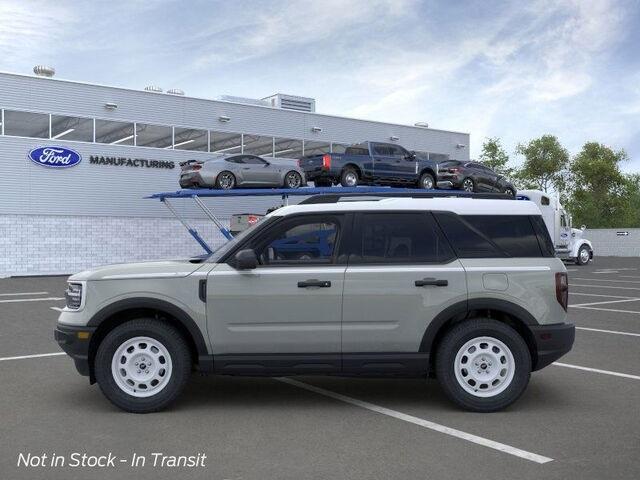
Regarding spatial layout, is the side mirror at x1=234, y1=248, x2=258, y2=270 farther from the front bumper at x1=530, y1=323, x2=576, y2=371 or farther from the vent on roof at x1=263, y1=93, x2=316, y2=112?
the vent on roof at x1=263, y1=93, x2=316, y2=112

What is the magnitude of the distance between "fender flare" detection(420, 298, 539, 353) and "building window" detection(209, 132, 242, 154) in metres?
25.9

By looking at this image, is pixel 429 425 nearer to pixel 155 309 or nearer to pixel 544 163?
pixel 155 309

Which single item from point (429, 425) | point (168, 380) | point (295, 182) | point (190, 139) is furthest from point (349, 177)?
point (429, 425)

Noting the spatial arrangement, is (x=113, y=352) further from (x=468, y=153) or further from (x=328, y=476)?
(x=468, y=153)

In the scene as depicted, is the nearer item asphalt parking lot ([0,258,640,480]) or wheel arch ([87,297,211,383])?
asphalt parking lot ([0,258,640,480])

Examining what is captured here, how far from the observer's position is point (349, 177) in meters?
21.6

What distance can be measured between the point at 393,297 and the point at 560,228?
26246mm

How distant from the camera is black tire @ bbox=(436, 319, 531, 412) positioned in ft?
19.3

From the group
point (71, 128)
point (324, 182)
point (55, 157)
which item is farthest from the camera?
point (71, 128)

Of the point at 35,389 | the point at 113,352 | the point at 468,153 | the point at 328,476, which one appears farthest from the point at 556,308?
the point at 468,153

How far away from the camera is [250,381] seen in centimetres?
719

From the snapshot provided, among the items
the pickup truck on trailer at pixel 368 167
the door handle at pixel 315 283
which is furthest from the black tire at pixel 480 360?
the pickup truck on trailer at pixel 368 167

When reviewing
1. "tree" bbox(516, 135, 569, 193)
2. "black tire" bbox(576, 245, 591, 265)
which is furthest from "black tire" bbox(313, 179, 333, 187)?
"tree" bbox(516, 135, 569, 193)

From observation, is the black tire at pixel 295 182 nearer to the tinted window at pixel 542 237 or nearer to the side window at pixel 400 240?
the side window at pixel 400 240
